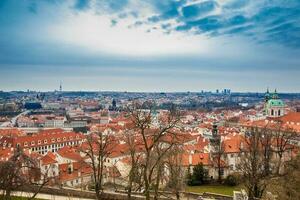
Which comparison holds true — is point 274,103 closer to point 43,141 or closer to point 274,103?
point 274,103

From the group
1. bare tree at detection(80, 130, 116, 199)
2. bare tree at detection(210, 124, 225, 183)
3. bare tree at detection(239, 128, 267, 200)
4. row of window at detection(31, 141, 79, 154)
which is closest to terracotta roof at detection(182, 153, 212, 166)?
bare tree at detection(210, 124, 225, 183)

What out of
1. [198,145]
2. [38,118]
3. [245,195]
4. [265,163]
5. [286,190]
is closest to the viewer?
[286,190]

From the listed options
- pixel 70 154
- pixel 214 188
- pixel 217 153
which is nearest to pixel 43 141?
pixel 70 154

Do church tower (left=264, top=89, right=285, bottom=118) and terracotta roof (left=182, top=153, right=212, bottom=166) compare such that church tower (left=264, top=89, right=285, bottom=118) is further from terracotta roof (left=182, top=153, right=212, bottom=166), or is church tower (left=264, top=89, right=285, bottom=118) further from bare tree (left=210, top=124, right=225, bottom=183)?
terracotta roof (left=182, top=153, right=212, bottom=166)

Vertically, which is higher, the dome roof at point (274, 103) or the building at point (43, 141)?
the dome roof at point (274, 103)

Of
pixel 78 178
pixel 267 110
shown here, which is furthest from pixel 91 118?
pixel 78 178

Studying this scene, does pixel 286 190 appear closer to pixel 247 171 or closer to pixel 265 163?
pixel 247 171

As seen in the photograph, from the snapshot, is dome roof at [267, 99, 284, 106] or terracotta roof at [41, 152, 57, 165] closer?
terracotta roof at [41, 152, 57, 165]

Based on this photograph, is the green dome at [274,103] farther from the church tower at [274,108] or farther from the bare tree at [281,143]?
the bare tree at [281,143]

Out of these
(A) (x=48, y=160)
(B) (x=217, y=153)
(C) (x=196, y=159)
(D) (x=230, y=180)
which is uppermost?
(B) (x=217, y=153)

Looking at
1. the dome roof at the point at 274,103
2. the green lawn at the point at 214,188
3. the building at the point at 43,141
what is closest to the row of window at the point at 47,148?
the building at the point at 43,141

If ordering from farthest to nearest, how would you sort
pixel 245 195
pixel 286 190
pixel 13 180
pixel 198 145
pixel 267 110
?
1. pixel 267 110
2. pixel 198 145
3. pixel 245 195
4. pixel 13 180
5. pixel 286 190
